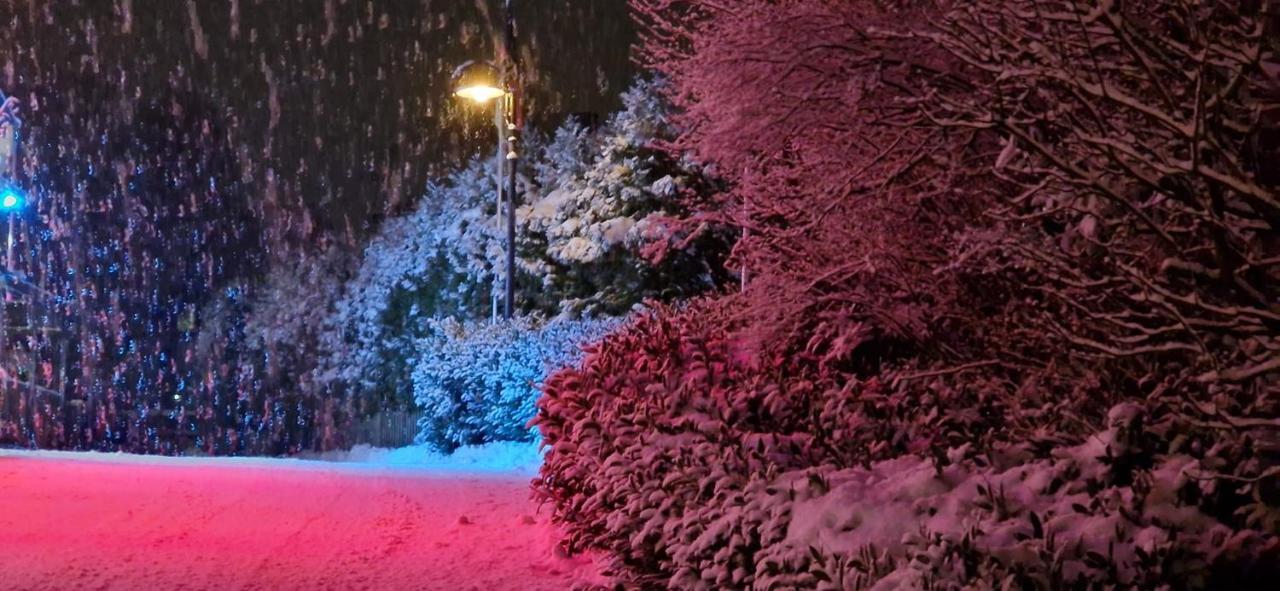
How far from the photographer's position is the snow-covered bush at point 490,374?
759 inches

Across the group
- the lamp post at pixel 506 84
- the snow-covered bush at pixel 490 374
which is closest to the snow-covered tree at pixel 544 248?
the snow-covered bush at pixel 490 374

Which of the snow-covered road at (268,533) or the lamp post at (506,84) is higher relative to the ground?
the lamp post at (506,84)

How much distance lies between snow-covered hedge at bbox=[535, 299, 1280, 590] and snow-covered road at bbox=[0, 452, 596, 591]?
1.13 meters

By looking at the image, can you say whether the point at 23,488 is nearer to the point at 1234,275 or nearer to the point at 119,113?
the point at 1234,275

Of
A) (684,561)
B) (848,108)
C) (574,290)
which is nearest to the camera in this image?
(684,561)

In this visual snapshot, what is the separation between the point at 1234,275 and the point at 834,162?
351 cm

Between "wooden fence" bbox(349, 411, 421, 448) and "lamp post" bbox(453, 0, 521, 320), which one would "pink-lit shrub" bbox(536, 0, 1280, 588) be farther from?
"wooden fence" bbox(349, 411, 421, 448)

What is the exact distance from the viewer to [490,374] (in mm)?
20266

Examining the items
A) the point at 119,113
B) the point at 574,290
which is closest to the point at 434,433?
the point at 574,290

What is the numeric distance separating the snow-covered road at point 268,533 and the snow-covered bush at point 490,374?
4843 millimetres

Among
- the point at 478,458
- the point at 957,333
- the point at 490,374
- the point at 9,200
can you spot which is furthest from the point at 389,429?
the point at 957,333

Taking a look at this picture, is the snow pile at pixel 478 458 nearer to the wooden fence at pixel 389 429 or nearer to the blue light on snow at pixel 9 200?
the wooden fence at pixel 389 429

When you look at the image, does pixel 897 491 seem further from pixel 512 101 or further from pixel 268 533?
pixel 512 101

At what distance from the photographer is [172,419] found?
42500 mm
